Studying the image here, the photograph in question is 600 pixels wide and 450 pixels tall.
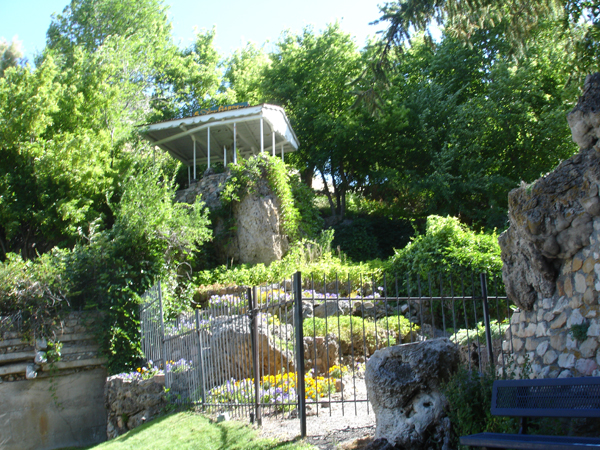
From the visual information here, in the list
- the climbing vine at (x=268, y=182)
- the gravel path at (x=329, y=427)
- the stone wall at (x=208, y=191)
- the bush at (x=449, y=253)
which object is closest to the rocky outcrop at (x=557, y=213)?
the gravel path at (x=329, y=427)

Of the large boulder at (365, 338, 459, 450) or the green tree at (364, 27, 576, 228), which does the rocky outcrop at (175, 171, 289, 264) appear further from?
the large boulder at (365, 338, 459, 450)

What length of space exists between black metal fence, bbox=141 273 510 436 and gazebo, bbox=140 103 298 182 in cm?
829

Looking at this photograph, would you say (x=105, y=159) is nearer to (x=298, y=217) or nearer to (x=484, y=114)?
(x=298, y=217)

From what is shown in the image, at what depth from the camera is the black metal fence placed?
5840 millimetres

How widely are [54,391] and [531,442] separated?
1037 cm

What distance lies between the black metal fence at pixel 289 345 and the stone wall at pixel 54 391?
1.42 m

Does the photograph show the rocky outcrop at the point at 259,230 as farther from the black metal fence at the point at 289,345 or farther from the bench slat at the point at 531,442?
the bench slat at the point at 531,442

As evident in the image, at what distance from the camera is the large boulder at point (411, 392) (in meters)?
4.55

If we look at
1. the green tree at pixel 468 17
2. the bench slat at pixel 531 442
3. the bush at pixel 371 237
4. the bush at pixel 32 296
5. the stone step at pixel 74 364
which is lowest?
the stone step at pixel 74 364

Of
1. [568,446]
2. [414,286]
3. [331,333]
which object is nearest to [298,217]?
[414,286]

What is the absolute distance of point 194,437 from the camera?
6.24 metres

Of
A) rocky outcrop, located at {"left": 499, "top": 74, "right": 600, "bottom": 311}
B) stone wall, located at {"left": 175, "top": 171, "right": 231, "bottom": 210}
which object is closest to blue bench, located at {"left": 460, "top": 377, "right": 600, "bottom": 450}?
rocky outcrop, located at {"left": 499, "top": 74, "right": 600, "bottom": 311}

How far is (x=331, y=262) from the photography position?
14.2 metres

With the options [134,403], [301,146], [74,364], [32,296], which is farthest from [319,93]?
[134,403]
